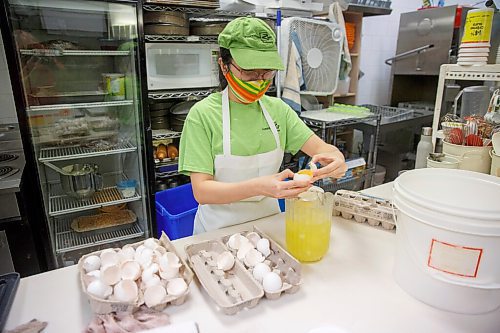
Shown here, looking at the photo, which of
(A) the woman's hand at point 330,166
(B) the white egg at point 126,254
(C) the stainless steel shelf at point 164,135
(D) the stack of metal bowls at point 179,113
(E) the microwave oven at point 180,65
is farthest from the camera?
(D) the stack of metal bowls at point 179,113

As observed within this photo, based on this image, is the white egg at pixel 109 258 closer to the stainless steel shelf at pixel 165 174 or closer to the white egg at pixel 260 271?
the white egg at pixel 260 271

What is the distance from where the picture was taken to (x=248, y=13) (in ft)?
8.74

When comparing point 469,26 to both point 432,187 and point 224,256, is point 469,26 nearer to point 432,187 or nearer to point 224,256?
point 432,187

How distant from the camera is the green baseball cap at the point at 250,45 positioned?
1.24 m

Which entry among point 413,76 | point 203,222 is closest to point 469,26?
point 203,222

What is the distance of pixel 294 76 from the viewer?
278cm

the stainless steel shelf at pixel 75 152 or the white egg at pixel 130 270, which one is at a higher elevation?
the white egg at pixel 130 270

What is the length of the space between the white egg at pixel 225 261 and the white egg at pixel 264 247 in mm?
100

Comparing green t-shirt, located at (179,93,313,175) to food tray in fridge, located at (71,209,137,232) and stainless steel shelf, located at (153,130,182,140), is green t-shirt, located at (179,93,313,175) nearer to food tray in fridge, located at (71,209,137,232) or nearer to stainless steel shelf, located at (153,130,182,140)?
stainless steel shelf, located at (153,130,182,140)

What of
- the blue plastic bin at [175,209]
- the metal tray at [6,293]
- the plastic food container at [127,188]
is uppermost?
the metal tray at [6,293]

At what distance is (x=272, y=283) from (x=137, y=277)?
36 cm

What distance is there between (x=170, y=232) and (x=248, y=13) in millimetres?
1752

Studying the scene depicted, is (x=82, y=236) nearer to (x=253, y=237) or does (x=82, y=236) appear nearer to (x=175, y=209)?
(x=175, y=209)

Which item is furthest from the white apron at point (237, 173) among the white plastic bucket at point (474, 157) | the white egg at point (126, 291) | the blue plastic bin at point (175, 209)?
the white plastic bucket at point (474, 157)
